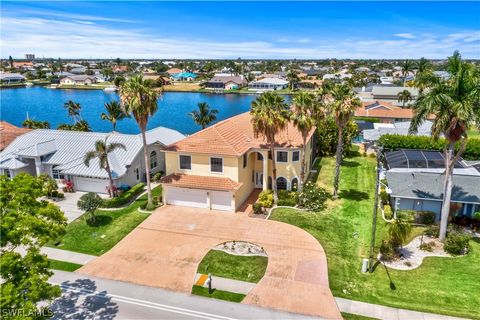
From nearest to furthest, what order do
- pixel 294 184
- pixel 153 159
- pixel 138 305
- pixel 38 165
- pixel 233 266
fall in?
pixel 138 305 → pixel 233 266 → pixel 294 184 → pixel 38 165 → pixel 153 159

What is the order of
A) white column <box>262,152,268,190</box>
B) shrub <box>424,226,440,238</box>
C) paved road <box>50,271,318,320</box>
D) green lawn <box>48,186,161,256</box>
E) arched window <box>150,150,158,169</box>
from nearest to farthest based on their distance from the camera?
paved road <box>50,271,318,320</box> → green lawn <box>48,186,161,256</box> → shrub <box>424,226,440,238</box> → white column <box>262,152,268,190</box> → arched window <box>150,150,158,169</box>

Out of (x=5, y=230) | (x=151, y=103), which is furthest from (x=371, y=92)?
(x=5, y=230)

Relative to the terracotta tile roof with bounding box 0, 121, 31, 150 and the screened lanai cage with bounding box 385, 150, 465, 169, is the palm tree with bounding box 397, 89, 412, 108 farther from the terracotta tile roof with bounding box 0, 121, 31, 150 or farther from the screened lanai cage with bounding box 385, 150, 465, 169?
the terracotta tile roof with bounding box 0, 121, 31, 150

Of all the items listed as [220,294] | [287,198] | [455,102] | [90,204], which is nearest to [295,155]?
[287,198]

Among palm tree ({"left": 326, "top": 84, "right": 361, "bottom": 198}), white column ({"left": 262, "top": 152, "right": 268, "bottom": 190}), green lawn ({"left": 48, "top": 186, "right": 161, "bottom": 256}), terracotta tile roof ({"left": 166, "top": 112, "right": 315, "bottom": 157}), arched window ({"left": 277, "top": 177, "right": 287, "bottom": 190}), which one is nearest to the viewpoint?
green lawn ({"left": 48, "top": 186, "right": 161, "bottom": 256})

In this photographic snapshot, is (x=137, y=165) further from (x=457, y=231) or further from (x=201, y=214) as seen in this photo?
(x=457, y=231)

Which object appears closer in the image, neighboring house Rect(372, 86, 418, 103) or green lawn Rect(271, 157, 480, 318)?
green lawn Rect(271, 157, 480, 318)

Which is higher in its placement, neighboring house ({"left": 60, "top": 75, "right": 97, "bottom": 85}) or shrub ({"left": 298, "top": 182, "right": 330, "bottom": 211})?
neighboring house ({"left": 60, "top": 75, "right": 97, "bottom": 85})

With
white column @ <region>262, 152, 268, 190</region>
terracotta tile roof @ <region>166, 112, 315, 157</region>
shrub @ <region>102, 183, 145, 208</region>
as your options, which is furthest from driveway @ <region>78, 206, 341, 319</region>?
terracotta tile roof @ <region>166, 112, 315, 157</region>

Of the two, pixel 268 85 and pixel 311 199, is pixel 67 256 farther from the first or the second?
pixel 268 85
